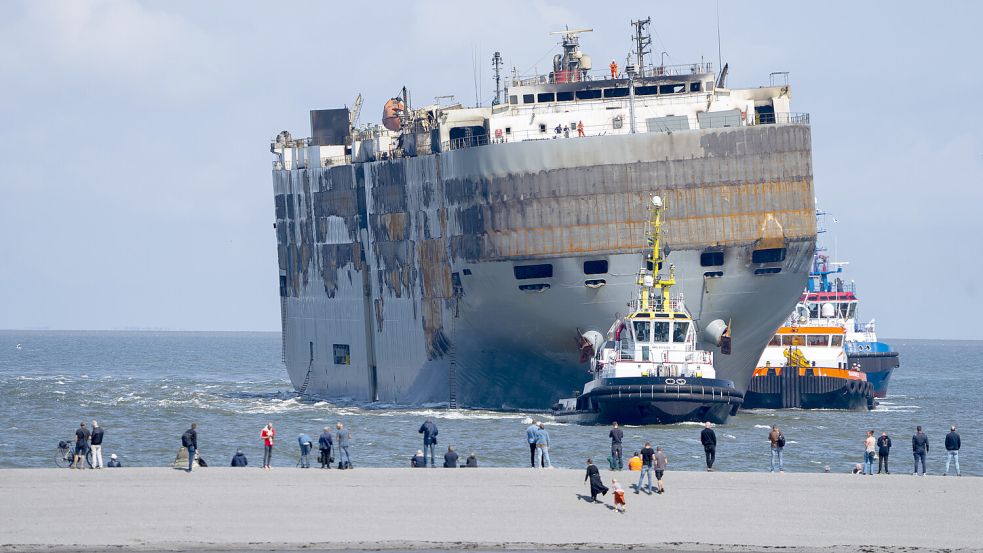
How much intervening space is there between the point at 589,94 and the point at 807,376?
2024 centimetres

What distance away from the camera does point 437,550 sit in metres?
38.2

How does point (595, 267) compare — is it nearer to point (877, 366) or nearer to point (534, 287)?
point (534, 287)

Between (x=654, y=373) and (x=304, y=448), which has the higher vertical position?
(x=654, y=373)

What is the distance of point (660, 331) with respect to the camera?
2660 inches

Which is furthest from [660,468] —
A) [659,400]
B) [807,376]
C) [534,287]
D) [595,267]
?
[807,376]

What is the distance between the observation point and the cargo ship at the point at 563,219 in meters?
72.6

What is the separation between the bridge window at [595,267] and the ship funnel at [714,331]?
4.90m

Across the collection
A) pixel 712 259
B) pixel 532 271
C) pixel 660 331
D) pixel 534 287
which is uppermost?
pixel 712 259

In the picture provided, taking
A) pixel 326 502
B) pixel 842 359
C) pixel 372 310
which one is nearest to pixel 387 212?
pixel 372 310

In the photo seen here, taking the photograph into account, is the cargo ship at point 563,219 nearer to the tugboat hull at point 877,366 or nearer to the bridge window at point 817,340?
the bridge window at point 817,340

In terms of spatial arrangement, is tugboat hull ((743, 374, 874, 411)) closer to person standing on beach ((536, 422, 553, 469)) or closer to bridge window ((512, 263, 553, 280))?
bridge window ((512, 263, 553, 280))

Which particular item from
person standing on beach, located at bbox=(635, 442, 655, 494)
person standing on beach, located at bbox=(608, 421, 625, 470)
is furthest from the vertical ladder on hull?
person standing on beach, located at bbox=(635, 442, 655, 494)

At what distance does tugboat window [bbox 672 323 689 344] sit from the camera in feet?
222

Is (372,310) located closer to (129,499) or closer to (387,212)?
(387,212)
